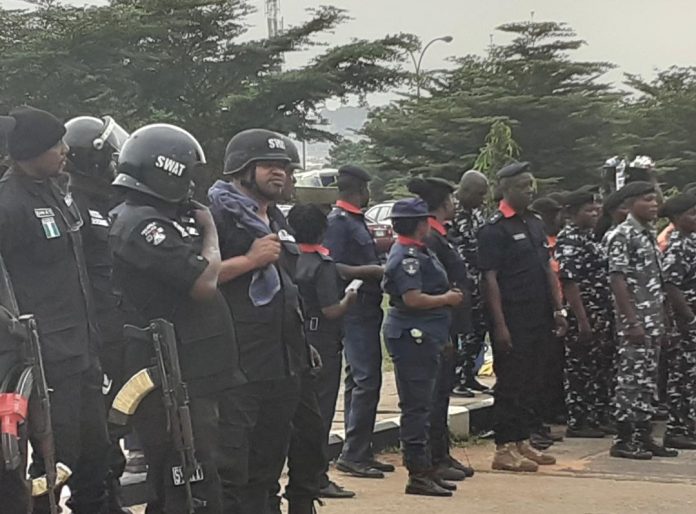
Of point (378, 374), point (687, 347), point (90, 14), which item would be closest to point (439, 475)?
point (378, 374)

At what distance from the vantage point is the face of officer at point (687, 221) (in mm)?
9055

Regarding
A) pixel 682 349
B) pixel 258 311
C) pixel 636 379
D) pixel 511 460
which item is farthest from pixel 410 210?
pixel 682 349

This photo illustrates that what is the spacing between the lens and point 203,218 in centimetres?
493

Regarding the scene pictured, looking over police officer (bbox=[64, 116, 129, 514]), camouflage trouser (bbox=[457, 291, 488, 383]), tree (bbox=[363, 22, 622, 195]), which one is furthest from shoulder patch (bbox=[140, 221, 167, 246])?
tree (bbox=[363, 22, 622, 195])

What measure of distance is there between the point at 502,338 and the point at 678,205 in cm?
211

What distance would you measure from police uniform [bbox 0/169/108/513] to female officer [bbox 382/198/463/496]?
2.29 metres

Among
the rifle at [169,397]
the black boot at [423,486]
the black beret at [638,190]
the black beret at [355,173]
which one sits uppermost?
the black beret at [355,173]

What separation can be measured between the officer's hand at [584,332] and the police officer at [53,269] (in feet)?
15.1

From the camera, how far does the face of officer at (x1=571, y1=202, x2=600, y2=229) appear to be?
9.27m

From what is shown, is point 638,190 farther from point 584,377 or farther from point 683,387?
point 584,377

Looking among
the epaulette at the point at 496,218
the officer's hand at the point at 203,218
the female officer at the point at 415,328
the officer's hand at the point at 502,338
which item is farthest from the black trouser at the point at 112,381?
the epaulette at the point at 496,218

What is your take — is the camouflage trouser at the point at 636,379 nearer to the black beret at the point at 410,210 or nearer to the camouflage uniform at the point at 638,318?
the camouflage uniform at the point at 638,318

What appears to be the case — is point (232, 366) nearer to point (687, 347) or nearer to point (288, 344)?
point (288, 344)

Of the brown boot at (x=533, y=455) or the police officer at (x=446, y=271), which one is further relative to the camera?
the brown boot at (x=533, y=455)
